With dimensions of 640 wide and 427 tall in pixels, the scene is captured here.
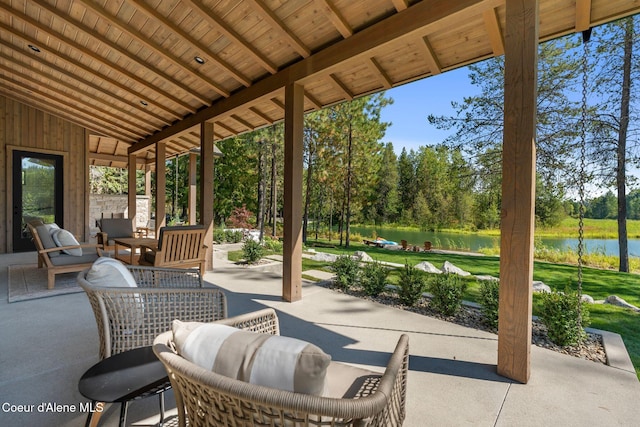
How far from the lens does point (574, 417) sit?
1.97 m

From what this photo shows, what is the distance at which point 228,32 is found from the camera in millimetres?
3652

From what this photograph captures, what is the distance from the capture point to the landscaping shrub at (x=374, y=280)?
4586 millimetres

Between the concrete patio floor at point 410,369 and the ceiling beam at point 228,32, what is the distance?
124 inches

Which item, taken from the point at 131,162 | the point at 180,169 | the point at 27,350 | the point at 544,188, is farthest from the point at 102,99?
the point at 180,169

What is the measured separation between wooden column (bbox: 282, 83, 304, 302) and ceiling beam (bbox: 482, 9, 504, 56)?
7.29ft

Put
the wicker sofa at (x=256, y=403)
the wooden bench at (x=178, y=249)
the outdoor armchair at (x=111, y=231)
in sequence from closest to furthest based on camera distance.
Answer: the wicker sofa at (x=256, y=403) < the wooden bench at (x=178, y=249) < the outdoor armchair at (x=111, y=231)

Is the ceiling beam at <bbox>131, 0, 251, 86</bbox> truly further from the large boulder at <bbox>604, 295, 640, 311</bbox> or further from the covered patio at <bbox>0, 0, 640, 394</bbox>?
the large boulder at <bbox>604, 295, 640, 311</bbox>

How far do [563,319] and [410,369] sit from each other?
1630 millimetres

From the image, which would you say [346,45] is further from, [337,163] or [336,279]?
[337,163]

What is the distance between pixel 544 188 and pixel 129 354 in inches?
380

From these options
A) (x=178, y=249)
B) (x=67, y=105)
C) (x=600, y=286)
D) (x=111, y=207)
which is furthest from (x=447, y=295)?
(x=111, y=207)

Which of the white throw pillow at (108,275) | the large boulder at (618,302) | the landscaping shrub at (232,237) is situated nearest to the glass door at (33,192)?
the landscaping shrub at (232,237)

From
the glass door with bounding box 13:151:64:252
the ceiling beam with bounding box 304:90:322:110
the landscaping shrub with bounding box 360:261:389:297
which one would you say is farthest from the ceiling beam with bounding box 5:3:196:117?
the glass door with bounding box 13:151:64:252

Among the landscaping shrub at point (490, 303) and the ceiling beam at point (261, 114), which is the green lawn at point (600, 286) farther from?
the ceiling beam at point (261, 114)
